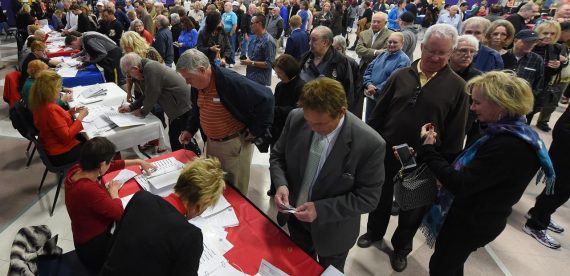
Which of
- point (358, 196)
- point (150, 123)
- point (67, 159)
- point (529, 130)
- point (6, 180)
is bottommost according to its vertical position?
point (6, 180)

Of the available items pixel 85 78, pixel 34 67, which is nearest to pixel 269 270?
pixel 34 67

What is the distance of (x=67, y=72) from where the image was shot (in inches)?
186

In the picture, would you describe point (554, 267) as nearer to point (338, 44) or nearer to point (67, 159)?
point (338, 44)

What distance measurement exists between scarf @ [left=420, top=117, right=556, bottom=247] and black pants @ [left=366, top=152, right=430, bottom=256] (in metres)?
0.27

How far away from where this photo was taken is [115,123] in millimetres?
3150

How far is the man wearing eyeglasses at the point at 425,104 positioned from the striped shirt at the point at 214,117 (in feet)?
3.45

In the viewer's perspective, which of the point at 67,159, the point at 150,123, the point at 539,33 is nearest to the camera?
the point at 67,159

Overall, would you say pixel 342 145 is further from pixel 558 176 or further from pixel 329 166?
pixel 558 176

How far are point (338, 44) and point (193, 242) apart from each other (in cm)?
374

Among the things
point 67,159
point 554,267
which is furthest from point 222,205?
point 554,267

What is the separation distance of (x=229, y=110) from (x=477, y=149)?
1596mm

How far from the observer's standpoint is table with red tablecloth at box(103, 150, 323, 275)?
1.57m

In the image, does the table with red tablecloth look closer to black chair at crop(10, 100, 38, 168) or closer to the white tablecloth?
the white tablecloth

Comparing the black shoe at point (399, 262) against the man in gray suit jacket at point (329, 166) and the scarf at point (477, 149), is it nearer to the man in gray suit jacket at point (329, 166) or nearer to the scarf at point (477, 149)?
the scarf at point (477, 149)
